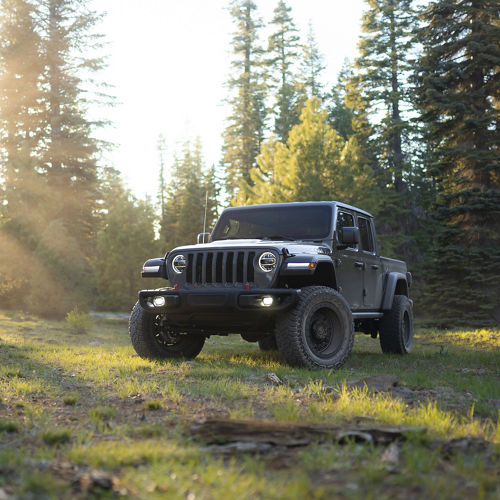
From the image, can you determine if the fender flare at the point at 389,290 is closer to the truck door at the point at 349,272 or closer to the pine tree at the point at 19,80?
the truck door at the point at 349,272

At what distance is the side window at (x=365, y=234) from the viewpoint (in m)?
9.51

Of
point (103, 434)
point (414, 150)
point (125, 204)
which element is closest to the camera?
point (103, 434)

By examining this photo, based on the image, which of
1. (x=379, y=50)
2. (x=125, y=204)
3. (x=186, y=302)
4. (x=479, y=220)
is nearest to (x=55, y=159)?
(x=125, y=204)

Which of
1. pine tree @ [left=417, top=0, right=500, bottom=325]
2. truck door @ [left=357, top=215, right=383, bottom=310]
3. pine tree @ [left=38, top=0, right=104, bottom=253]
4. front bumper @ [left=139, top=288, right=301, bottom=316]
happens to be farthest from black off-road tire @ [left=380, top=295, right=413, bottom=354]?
pine tree @ [left=38, top=0, right=104, bottom=253]

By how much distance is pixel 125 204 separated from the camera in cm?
2659

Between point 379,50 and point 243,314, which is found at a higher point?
point 379,50

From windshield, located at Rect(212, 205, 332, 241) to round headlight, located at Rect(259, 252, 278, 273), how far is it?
1082 mm

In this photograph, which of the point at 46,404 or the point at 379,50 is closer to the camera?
the point at 46,404

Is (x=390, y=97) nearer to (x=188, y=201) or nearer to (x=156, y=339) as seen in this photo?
(x=188, y=201)

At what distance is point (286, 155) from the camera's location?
2145cm

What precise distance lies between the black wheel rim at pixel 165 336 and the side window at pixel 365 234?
326 cm

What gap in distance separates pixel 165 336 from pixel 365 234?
12.1 feet

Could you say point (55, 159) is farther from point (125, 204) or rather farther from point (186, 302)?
point (186, 302)

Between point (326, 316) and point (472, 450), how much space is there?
4.17m
